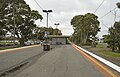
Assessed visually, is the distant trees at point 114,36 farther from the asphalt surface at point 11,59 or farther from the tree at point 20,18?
the tree at point 20,18

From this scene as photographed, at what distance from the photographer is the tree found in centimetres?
6606

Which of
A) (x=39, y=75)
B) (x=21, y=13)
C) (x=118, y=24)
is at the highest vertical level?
(x=21, y=13)

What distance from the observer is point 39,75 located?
11266 mm

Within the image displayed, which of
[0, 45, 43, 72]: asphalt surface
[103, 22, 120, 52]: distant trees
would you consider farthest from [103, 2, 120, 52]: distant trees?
[0, 45, 43, 72]: asphalt surface

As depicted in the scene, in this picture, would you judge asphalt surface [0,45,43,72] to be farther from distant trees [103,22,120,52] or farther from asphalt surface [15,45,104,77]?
distant trees [103,22,120,52]

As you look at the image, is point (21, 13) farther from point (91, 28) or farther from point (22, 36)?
point (91, 28)

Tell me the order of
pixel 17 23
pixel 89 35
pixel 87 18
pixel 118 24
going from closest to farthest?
pixel 118 24 < pixel 17 23 < pixel 87 18 < pixel 89 35

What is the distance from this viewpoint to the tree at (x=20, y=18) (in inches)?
→ 2601

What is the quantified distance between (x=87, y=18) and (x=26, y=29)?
20.2 meters

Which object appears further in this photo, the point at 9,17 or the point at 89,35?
the point at 89,35

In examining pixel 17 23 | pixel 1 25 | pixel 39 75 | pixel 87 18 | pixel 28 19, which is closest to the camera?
pixel 39 75

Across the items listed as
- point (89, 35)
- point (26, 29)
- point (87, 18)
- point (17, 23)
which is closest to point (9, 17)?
point (17, 23)

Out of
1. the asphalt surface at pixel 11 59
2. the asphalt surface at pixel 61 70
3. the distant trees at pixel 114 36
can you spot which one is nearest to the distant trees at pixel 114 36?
the distant trees at pixel 114 36

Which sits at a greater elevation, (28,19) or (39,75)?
(28,19)
